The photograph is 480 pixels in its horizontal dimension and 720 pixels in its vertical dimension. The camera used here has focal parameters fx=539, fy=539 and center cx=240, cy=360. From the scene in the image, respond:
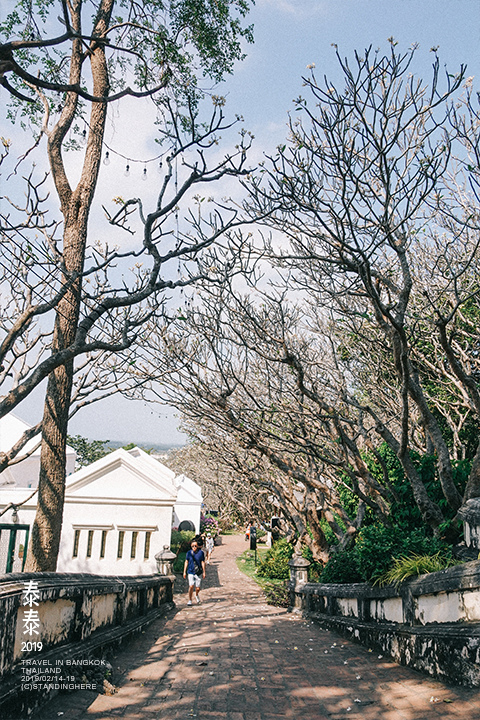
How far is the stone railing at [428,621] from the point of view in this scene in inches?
187

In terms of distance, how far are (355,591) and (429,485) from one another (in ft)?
9.14

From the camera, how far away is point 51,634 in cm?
481

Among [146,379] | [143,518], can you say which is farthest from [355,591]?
[143,518]

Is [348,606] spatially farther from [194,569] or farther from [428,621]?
[194,569]

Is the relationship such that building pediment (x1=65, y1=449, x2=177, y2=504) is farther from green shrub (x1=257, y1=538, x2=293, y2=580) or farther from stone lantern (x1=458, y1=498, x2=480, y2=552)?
stone lantern (x1=458, y1=498, x2=480, y2=552)

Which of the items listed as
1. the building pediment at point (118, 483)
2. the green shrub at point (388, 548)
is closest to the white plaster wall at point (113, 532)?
the building pediment at point (118, 483)

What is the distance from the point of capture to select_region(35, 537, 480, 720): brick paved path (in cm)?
440

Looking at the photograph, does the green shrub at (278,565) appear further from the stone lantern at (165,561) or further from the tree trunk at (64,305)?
the tree trunk at (64,305)

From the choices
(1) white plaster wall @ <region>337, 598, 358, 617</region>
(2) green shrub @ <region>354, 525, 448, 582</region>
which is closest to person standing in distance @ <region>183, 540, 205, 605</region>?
(1) white plaster wall @ <region>337, 598, 358, 617</region>

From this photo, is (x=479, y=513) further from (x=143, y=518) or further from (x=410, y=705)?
(x=143, y=518)

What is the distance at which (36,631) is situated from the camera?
445cm

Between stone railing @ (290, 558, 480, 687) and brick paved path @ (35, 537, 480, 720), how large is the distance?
15cm

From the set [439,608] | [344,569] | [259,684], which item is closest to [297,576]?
[344,569]

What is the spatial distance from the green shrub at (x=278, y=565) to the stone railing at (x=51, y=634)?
1519 cm
